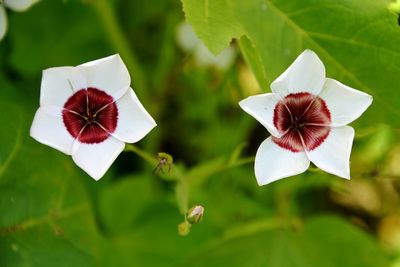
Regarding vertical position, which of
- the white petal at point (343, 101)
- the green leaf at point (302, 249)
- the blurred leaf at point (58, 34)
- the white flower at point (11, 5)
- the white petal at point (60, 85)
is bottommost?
the green leaf at point (302, 249)

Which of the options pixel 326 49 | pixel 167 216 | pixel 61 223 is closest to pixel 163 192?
pixel 167 216

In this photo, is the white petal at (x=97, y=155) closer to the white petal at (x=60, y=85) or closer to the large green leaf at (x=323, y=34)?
the white petal at (x=60, y=85)

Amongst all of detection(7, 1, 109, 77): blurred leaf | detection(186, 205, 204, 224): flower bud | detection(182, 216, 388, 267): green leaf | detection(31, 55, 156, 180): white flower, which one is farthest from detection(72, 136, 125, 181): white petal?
detection(7, 1, 109, 77): blurred leaf

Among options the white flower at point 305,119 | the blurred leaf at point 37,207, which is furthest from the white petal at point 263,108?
the blurred leaf at point 37,207

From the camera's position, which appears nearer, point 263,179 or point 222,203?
point 263,179

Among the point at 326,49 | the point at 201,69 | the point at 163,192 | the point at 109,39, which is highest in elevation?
the point at 326,49

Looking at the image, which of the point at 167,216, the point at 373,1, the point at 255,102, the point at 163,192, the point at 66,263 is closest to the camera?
the point at 255,102

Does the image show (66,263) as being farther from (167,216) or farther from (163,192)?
(163,192)
